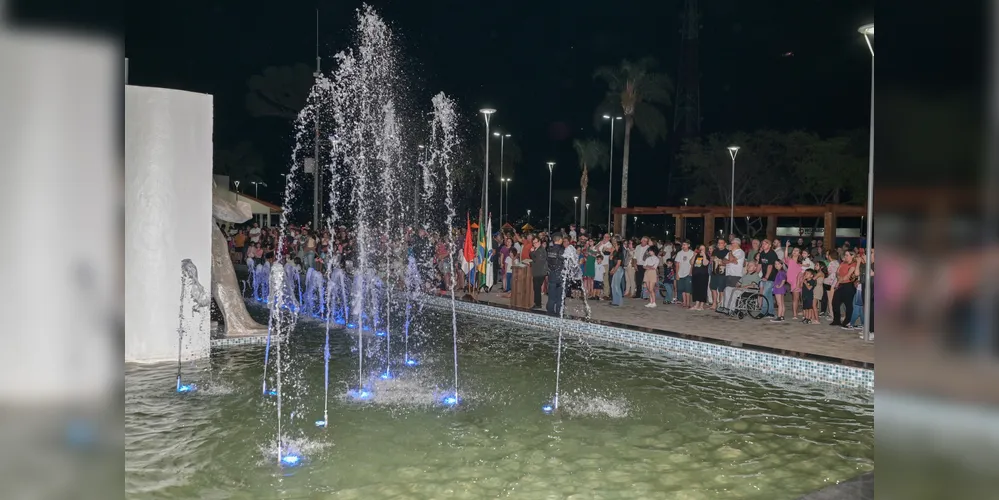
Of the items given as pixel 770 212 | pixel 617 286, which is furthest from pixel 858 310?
pixel 770 212

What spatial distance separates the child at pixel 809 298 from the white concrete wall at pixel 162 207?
10.3m

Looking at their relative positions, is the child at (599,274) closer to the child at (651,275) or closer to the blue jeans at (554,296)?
the child at (651,275)

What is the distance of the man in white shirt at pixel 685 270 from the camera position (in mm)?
15406

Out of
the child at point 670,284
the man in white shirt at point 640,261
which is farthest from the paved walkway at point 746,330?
the man in white shirt at point 640,261

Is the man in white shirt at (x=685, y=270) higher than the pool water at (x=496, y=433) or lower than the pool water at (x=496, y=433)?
higher

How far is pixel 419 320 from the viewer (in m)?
14.4

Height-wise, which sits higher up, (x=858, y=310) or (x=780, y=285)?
(x=780, y=285)

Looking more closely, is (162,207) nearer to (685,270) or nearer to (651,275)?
(651,275)

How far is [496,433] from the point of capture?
21.6 ft

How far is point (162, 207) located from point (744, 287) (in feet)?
34.8

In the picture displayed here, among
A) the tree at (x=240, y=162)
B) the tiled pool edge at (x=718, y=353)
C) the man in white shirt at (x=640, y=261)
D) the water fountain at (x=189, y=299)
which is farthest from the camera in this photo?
the tree at (x=240, y=162)
